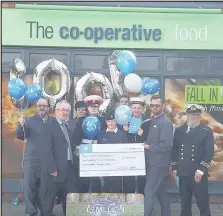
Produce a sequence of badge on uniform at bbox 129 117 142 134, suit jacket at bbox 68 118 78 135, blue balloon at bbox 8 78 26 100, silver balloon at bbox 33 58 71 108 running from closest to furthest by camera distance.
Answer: blue balloon at bbox 8 78 26 100, badge on uniform at bbox 129 117 142 134, suit jacket at bbox 68 118 78 135, silver balloon at bbox 33 58 71 108

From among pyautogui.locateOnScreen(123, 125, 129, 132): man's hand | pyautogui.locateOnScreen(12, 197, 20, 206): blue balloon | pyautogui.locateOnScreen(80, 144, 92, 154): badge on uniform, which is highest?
pyautogui.locateOnScreen(123, 125, 129, 132): man's hand

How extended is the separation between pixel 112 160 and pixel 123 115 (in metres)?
0.66

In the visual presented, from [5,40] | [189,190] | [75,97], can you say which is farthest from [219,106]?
A: [5,40]

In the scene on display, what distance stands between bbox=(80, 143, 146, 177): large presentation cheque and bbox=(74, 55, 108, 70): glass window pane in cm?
197

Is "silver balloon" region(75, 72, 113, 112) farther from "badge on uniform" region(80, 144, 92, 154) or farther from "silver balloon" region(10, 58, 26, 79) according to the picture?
"badge on uniform" region(80, 144, 92, 154)

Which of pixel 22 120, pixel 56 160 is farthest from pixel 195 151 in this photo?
pixel 22 120

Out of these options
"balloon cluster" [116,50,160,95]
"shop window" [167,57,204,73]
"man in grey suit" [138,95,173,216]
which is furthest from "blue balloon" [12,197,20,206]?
"shop window" [167,57,204,73]

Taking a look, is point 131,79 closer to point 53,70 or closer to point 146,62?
point 146,62

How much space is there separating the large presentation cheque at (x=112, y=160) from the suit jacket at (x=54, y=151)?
1.11 feet

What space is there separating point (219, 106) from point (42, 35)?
11.3ft

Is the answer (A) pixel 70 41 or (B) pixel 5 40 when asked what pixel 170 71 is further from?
(B) pixel 5 40

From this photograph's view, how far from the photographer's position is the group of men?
18.3ft

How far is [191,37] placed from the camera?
6863 millimetres

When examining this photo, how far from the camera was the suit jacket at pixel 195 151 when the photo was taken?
18.3 ft
